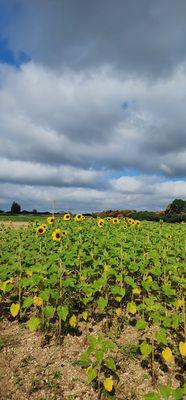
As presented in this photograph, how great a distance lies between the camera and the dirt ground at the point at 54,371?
16.1 feet

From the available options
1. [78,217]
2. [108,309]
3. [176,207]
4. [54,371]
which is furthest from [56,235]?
[176,207]

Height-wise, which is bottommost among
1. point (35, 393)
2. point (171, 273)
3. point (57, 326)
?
point (35, 393)

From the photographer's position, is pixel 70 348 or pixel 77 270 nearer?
pixel 70 348

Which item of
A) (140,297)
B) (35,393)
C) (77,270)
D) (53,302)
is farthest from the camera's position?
(77,270)

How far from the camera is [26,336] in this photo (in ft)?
20.7

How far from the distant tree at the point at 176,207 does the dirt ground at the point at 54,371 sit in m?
21.6

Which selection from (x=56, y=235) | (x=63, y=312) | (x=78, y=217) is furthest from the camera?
(x=78, y=217)

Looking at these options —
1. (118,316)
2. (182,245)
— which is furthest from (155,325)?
(182,245)

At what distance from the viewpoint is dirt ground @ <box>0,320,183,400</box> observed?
4.90 metres

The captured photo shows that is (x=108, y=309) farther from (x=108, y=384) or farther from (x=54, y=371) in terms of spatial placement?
(x=108, y=384)

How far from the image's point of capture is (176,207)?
2723cm

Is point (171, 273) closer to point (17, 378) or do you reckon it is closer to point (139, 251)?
point (139, 251)

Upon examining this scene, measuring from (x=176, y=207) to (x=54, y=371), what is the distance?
22.8 metres

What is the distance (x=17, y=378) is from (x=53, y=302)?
1.59 metres
